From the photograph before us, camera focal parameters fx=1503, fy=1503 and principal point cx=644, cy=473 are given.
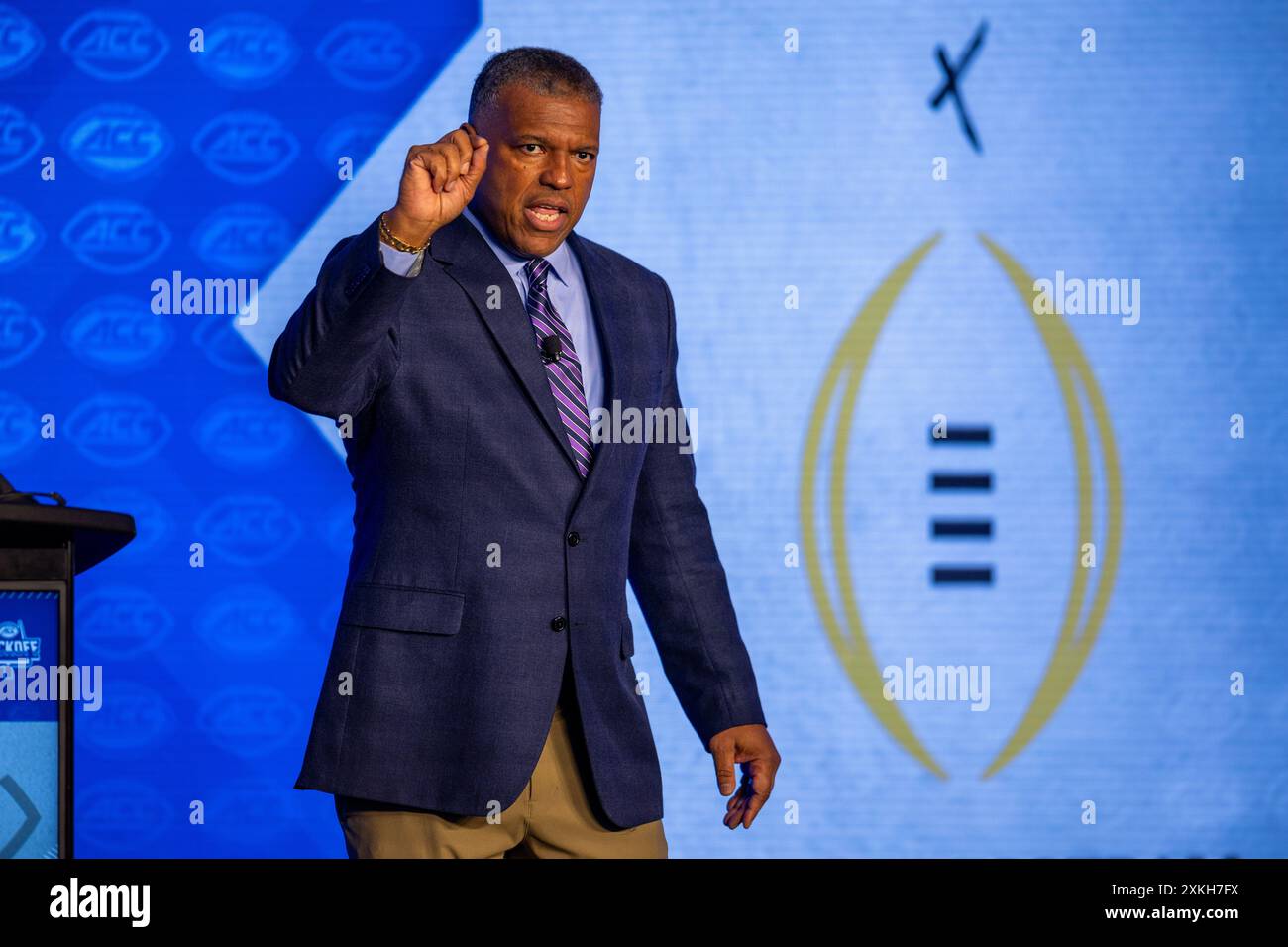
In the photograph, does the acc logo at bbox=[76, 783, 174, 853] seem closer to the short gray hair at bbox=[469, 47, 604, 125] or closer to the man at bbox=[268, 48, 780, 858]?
the man at bbox=[268, 48, 780, 858]

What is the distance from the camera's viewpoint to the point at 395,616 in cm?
191

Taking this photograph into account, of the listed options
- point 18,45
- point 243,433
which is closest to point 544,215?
point 243,433

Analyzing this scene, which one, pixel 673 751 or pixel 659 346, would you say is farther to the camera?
pixel 673 751

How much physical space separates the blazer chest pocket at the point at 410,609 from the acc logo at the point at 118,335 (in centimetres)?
190

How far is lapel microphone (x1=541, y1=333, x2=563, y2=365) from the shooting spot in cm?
203

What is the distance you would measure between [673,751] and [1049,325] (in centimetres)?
133

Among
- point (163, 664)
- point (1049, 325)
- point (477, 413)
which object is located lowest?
point (163, 664)

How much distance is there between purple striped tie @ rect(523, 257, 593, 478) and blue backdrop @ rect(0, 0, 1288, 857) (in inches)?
57.0
